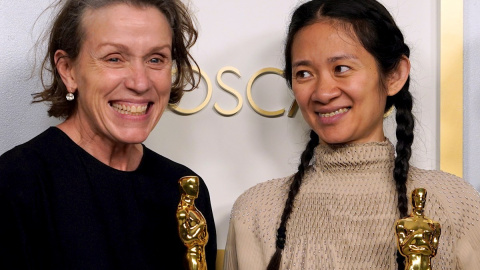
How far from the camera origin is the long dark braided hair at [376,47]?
1.32 meters

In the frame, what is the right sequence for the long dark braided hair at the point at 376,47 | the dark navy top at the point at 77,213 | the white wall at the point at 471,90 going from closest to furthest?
the dark navy top at the point at 77,213
the long dark braided hair at the point at 376,47
the white wall at the point at 471,90

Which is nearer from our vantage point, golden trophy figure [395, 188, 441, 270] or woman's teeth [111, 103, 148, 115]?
golden trophy figure [395, 188, 441, 270]

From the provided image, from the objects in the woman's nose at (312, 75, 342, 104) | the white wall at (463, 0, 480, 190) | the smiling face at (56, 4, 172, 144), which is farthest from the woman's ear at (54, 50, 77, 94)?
the white wall at (463, 0, 480, 190)

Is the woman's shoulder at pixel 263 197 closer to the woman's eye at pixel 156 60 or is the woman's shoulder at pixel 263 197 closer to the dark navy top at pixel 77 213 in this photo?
the dark navy top at pixel 77 213

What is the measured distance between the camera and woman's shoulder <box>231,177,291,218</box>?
139cm

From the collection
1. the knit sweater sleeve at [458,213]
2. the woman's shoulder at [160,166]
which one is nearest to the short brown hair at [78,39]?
the woman's shoulder at [160,166]

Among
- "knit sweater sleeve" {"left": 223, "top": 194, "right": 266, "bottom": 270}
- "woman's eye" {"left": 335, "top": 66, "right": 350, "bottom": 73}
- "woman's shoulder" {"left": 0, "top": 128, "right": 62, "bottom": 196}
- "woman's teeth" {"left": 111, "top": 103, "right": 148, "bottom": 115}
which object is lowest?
"knit sweater sleeve" {"left": 223, "top": 194, "right": 266, "bottom": 270}

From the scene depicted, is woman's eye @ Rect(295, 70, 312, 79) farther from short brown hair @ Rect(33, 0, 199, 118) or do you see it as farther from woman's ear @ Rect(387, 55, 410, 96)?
short brown hair @ Rect(33, 0, 199, 118)

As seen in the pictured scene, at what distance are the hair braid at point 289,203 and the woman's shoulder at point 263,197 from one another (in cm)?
2

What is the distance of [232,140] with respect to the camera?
1.65 meters

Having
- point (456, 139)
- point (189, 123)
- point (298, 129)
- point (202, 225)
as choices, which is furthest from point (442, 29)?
point (202, 225)

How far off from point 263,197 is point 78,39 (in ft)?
1.42

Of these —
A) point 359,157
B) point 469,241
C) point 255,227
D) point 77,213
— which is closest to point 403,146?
point 359,157

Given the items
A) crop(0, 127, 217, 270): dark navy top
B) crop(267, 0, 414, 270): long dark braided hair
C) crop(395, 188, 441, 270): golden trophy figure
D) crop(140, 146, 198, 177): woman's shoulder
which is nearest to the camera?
crop(395, 188, 441, 270): golden trophy figure
